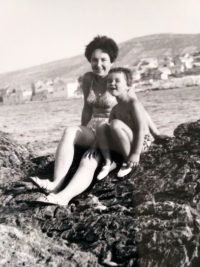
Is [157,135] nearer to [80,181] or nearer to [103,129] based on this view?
[103,129]

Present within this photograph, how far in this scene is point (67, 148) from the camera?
2.36 metres

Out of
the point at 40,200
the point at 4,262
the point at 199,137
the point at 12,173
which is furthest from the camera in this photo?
the point at 12,173

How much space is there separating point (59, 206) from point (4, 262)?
16.2 inches

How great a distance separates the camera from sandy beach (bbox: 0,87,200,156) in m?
2.60

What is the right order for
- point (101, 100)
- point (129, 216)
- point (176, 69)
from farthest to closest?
point (176, 69)
point (101, 100)
point (129, 216)

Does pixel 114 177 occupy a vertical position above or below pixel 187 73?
below

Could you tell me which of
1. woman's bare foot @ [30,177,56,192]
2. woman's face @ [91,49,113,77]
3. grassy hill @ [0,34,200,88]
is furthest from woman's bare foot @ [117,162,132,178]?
grassy hill @ [0,34,200,88]

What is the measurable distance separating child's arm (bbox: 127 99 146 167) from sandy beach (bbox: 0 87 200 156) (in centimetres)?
27

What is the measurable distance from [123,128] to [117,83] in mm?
283

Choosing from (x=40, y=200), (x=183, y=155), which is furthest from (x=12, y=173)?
(x=183, y=155)

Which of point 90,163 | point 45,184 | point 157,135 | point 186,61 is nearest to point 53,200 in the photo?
point 45,184

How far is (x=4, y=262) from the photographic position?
6.92 ft

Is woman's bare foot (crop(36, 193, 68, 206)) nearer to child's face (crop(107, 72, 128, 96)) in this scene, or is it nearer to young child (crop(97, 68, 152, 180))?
young child (crop(97, 68, 152, 180))

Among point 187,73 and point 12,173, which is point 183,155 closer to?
point 187,73
